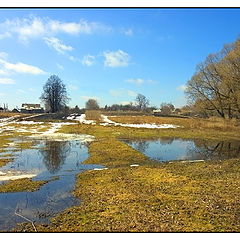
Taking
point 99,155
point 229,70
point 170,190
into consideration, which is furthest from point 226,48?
point 170,190

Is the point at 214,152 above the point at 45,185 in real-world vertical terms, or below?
below

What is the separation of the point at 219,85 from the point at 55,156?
33.8 metres

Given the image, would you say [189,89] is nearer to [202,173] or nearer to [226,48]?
[226,48]

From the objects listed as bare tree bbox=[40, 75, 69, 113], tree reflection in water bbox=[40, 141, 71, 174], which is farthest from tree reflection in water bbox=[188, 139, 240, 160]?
bare tree bbox=[40, 75, 69, 113]

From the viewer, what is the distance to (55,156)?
16391 millimetres

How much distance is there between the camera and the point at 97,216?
698 centimetres

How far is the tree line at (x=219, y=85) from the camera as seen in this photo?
36.7m

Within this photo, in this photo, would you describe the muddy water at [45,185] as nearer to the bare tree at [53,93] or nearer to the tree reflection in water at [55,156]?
the tree reflection in water at [55,156]

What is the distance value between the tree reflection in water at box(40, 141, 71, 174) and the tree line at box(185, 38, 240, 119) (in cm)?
2941

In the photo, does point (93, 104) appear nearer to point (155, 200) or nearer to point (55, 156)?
point (55, 156)

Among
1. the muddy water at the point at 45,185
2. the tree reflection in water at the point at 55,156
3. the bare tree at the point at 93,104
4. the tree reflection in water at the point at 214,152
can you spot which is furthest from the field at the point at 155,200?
the bare tree at the point at 93,104

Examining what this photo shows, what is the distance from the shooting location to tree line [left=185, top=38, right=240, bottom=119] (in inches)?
1444

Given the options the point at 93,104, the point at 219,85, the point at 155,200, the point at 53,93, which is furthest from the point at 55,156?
the point at 93,104
